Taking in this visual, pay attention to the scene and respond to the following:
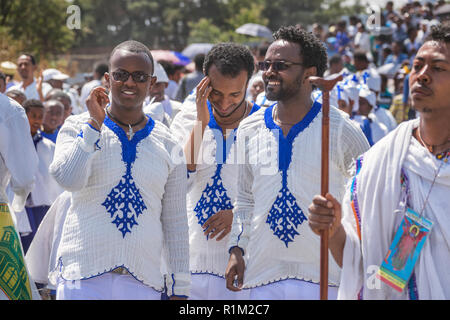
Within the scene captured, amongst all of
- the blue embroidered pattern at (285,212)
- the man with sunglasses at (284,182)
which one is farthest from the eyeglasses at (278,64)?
the blue embroidered pattern at (285,212)

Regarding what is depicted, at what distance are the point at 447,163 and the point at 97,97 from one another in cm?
196

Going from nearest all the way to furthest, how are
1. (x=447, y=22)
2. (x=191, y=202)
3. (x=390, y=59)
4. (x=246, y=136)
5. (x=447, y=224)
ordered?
(x=447, y=224) → (x=447, y=22) → (x=246, y=136) → (x=191, y=202) → (x=390, y=59)

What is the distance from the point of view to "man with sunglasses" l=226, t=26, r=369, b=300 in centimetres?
426

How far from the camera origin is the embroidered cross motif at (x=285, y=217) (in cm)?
424

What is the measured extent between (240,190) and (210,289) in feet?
2.87

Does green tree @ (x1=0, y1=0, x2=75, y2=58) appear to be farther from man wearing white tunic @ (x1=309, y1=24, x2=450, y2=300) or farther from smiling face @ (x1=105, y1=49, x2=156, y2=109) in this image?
man wearing white tunic @ (x1=309, y1=24, x2=450, y2=300)

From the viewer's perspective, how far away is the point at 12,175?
4676mm

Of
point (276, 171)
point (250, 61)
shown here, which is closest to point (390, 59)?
point (250, 61)

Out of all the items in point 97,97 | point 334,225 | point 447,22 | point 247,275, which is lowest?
point 247,275

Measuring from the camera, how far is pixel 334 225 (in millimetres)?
3158

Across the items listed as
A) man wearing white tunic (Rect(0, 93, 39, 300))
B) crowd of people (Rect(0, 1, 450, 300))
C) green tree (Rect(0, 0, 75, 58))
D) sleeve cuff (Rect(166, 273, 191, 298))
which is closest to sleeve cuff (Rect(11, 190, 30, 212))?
crowd of people (Rect(0, 1, 450, 300))

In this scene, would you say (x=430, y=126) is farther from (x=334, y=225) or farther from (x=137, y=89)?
(x=137, y=89)

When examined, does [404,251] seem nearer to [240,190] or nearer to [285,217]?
[285,217]

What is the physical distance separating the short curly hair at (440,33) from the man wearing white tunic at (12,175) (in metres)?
2.59
